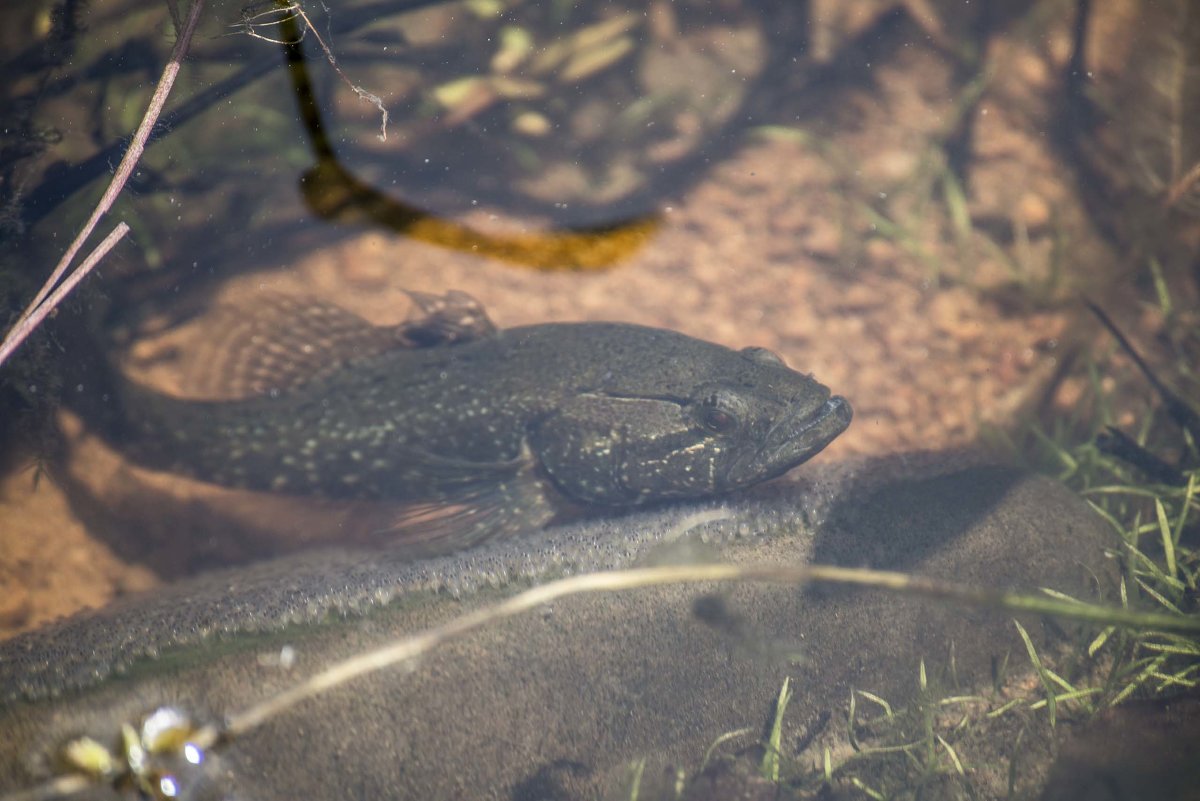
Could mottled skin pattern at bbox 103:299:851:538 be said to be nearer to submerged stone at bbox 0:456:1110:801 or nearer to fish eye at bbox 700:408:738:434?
fish eye at bbox 700:408:738:434

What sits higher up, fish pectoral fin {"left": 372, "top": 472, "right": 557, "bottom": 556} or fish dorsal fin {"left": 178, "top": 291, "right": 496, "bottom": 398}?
fish dorsal fin {"left": 178, "top": 291, "right": 496, "bottom": 398}

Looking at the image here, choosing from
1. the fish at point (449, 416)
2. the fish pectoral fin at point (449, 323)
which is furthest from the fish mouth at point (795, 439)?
the fish pectoral fin at point (449, 323)

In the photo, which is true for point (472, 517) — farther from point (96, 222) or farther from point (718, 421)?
point (96, 222)

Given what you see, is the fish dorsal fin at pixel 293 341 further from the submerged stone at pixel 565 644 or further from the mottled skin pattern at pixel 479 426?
the submerged stone at pixel 565 644

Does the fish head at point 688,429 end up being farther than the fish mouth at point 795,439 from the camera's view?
Yes

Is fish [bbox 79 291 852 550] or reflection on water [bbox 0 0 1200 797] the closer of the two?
reflection on water [bbox 0 0 1200 797]

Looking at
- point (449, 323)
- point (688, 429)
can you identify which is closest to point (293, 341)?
point (449, 323)

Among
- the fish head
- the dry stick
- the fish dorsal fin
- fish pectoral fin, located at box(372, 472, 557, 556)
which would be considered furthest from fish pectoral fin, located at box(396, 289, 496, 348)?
the dry stick
